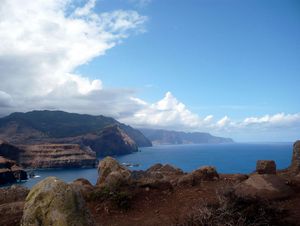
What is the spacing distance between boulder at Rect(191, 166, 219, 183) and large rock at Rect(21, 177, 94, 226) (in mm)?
9374

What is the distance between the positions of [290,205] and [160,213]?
15.7 ft

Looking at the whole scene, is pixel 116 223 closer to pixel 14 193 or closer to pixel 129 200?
pixel 129 200

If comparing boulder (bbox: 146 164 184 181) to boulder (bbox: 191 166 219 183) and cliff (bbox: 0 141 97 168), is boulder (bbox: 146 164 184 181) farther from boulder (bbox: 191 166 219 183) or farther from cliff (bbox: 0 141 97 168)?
cliff (bbox: 0 141 97 168)

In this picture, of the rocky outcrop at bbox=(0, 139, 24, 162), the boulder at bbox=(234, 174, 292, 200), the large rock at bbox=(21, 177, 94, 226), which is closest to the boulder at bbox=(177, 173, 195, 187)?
the boulder at bbox=(234, 174, 292, 200)

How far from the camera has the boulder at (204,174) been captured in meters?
16.6

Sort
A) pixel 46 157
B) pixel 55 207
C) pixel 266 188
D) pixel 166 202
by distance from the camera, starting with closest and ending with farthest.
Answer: pixel 55 207, pixel 266 188, pixel 166 202, pixel 46 157

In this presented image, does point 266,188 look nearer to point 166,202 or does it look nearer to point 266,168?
point 166,202

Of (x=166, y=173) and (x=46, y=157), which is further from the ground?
(x=166, y=173)

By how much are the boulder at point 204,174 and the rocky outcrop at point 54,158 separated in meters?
154

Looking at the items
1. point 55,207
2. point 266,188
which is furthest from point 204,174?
point 55,207

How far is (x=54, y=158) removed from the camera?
169m

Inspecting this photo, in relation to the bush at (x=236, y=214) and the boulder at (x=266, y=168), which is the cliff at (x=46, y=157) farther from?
the bush at (x=236, y=214)

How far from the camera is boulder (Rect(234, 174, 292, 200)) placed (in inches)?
Answer: 484

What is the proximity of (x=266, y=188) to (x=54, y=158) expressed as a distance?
167 meters
